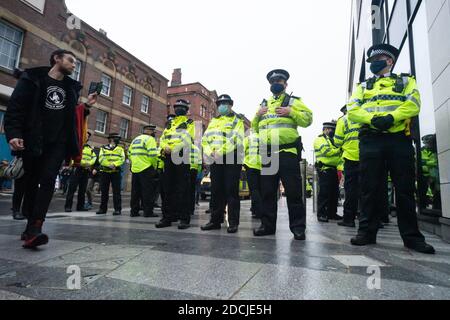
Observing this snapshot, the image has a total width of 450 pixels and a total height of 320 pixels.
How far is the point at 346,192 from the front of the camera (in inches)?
202

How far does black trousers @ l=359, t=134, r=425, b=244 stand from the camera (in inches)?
113

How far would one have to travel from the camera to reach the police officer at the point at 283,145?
347 cm

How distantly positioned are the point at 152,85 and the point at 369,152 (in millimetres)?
24912

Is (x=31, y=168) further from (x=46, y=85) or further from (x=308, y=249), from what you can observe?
(x=308, y=249)

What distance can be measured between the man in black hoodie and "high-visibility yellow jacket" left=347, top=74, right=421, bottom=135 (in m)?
3.19

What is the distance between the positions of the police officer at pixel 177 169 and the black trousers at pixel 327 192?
3117mm

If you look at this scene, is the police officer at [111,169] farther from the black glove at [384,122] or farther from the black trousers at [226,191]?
the black glove at [384,122]

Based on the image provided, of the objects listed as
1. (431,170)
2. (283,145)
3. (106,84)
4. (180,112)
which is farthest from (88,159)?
(106,84)

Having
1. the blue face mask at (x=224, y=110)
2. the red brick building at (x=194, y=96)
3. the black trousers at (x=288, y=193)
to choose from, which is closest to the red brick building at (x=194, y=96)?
the red brick building at (x=194, y=96)

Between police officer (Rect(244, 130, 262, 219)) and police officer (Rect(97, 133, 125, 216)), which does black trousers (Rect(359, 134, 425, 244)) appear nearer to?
police officer (Rect(244, 130, 262, 219))

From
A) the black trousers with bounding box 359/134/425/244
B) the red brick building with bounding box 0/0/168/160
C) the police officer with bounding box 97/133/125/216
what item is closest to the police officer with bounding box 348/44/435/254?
the black trousers with bounding box 359/134/425/244

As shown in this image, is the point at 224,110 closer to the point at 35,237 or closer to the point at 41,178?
the point at 41,178
